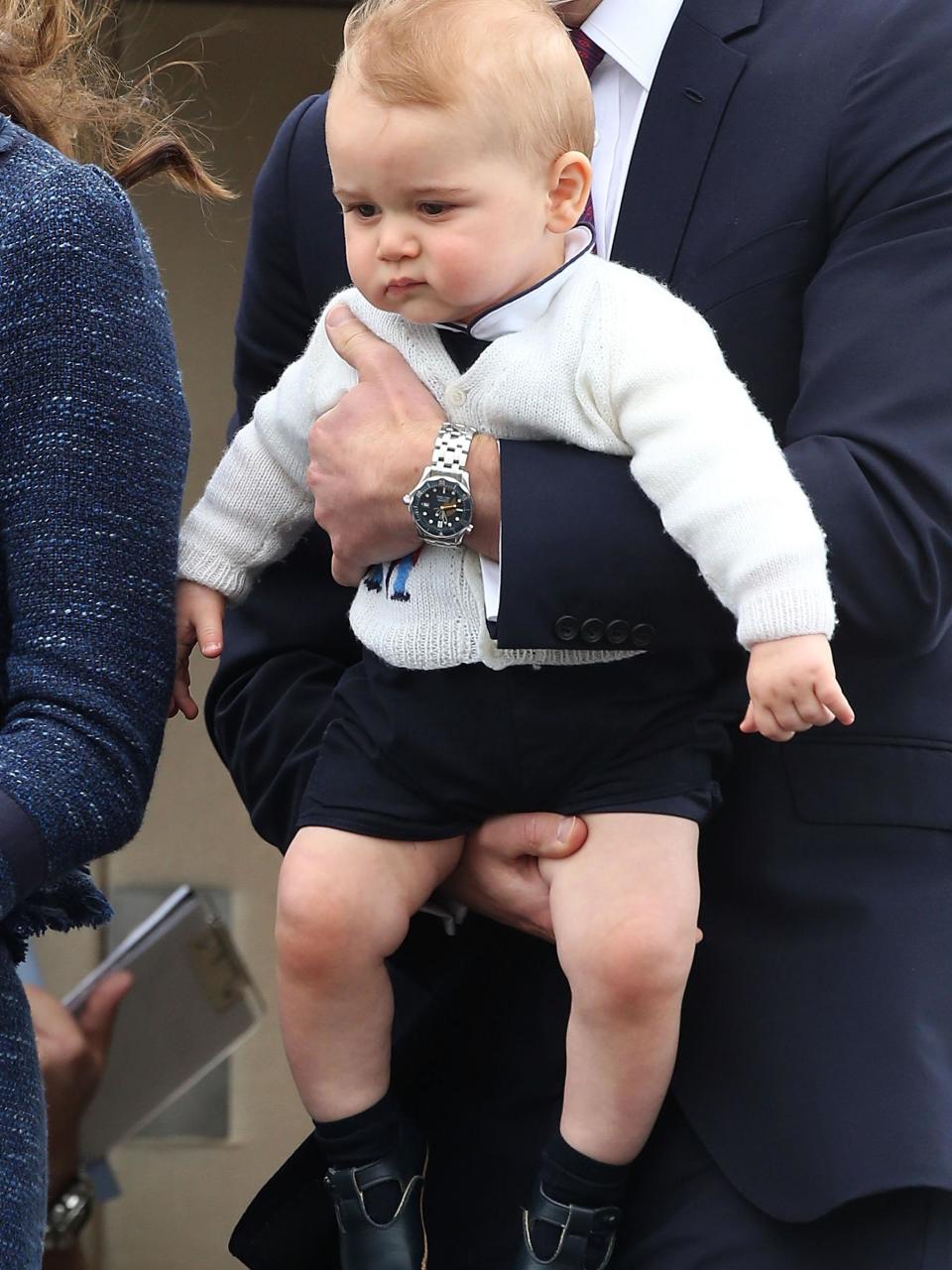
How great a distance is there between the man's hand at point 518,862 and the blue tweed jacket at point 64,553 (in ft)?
1.15

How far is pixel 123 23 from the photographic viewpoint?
16.1ft

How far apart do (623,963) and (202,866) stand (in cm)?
390

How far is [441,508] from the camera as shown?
1910mm

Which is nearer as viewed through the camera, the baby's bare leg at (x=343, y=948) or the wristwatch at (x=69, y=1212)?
the baby's bare leg at (x=343, y=948)

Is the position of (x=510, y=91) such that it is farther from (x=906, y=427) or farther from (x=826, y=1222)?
(x=826, y=1222)

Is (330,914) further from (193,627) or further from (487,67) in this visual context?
(487,67)

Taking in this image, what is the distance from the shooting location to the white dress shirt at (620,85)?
2053mm

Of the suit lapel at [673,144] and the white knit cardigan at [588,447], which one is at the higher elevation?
the suit lapel at [673,144]

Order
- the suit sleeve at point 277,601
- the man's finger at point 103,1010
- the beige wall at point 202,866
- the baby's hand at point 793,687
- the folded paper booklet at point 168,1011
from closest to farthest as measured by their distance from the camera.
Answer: the baby's hand at point 793,687 → the suit sleeve at point 277,601 → the folded paper booklet at point 168,1011 → the man's finger at point 103,1010 → the beige wall at point 202,866

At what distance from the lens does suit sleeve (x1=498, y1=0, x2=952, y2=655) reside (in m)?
1.83

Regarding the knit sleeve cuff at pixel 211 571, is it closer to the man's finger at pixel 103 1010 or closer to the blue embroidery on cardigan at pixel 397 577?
the blue embroidery on cardigan at pixel 397 577

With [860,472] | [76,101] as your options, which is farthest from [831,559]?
[76,101]

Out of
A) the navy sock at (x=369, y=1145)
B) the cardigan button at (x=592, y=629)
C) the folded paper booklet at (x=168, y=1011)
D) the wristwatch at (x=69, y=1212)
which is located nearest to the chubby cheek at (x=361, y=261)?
the cardigan button at (x=592, y=629)

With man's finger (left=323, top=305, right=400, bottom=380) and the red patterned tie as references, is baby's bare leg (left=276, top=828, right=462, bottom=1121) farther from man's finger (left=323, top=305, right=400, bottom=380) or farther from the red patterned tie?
the red patterned tie
